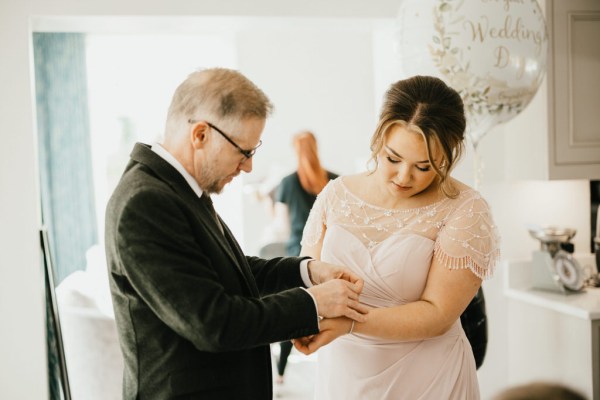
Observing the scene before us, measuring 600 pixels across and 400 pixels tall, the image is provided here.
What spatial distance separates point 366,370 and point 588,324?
1303 millimetres

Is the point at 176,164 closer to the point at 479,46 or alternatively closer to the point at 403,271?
the point at 403,271

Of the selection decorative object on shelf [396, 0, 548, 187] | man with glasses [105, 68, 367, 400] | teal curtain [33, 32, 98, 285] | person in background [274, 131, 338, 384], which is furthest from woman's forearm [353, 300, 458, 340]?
teal curtain [33, 32, 98, 285]

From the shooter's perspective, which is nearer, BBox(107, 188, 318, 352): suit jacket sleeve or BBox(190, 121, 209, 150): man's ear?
BBox(107, 188, 318, 352): suit jacket sleeve

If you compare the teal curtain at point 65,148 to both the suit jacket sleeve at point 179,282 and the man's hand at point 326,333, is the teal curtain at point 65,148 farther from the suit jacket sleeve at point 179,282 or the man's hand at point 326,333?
the suit jacket sleeve at point 179,282

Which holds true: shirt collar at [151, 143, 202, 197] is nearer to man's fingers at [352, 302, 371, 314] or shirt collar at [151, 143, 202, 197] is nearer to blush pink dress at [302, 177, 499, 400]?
man's fingers at [352, 302, 371, 314]

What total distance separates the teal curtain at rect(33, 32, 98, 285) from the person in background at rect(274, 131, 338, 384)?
2493mm

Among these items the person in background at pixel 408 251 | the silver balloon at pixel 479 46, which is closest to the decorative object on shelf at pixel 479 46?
the silver balloon at pixel 479 46

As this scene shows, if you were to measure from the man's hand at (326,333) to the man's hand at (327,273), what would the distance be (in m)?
0.13

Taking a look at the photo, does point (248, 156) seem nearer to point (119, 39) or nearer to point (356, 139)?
point (119, 39)

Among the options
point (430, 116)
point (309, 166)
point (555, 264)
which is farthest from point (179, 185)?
point (309, 166)

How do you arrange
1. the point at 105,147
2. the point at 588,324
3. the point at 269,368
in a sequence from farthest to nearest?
1. the point at 105,147
2. the point at 588,324
3. the point at 269,368

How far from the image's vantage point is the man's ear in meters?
1.34

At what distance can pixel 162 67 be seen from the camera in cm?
648

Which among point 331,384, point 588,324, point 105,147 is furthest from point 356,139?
point 331,384
